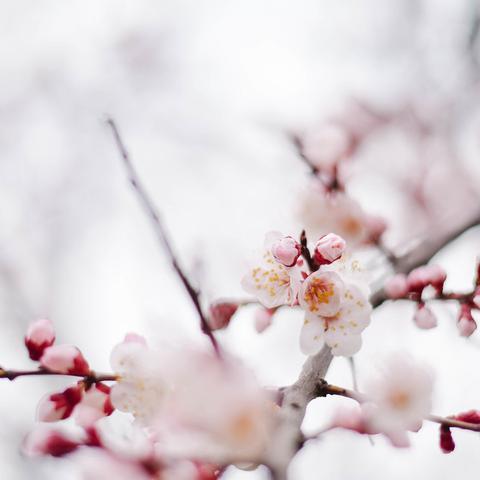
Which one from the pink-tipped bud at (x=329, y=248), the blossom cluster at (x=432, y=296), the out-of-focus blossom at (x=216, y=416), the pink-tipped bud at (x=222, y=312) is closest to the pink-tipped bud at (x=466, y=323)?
the blossom cluster at (x=432, y=296)

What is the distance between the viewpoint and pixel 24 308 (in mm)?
4824

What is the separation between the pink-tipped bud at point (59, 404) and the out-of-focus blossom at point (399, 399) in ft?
1.64

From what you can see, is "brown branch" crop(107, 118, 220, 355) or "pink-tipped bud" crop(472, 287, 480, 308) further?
"pink-tipped bud" crop(472, 287, 480, 308)

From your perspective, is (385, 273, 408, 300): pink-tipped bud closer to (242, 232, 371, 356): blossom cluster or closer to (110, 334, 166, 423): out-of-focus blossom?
(242, 232, 371, 356): blossom cluster

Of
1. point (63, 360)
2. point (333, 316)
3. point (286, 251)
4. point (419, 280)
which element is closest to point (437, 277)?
point (419, 280)

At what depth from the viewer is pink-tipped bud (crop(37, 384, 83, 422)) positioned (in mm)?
1170

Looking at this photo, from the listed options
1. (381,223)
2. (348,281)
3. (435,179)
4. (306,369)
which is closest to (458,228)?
(381,223)

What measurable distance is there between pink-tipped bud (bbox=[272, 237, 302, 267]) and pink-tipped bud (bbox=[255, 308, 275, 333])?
1.31 feet

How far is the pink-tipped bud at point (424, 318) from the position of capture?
142 cm

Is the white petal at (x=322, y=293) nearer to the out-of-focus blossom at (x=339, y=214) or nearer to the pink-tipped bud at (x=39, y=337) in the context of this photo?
the pink-tipped bud at (x=39, y=337)

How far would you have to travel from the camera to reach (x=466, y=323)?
53.6 inches

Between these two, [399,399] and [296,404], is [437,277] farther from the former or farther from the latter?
[296,404]

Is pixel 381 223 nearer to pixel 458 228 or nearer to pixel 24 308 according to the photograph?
pixel 458 228

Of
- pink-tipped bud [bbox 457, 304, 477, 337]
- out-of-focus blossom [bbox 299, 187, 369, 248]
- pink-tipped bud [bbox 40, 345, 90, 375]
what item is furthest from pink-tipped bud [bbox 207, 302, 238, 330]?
out-of-focus blossom [bbox 299, 187, 369, 248]
